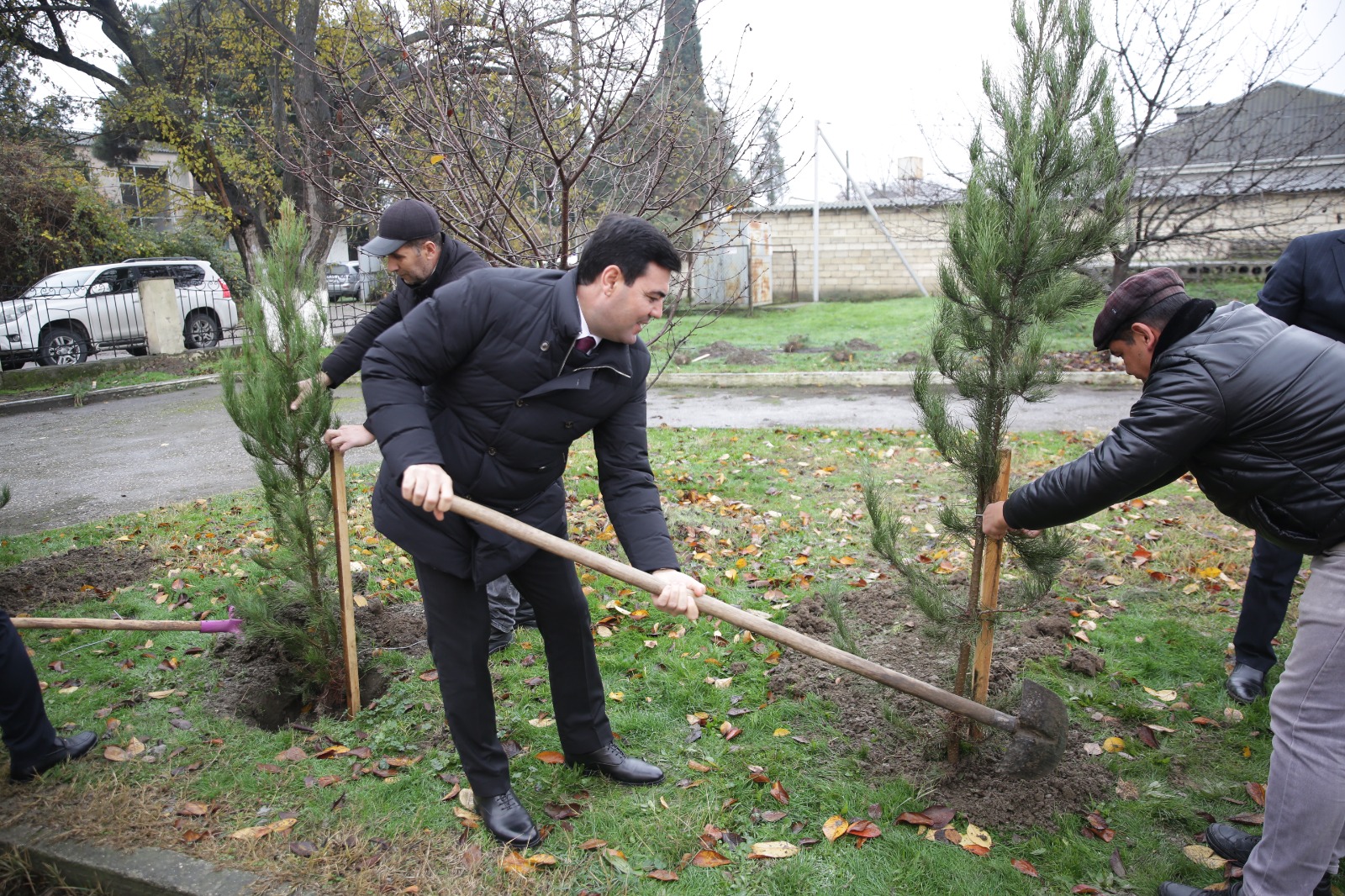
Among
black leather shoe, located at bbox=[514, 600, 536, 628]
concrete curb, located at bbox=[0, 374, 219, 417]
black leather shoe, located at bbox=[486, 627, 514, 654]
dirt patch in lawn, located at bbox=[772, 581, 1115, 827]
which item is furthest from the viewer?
concrete curb, located at bbox=[0, 374, 219, 417]

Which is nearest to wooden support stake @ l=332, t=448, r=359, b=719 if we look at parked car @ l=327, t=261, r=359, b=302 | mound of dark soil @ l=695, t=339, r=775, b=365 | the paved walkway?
the paved walkway

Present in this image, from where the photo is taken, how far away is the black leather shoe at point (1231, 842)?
2754 millimetres

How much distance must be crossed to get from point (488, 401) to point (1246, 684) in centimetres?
333

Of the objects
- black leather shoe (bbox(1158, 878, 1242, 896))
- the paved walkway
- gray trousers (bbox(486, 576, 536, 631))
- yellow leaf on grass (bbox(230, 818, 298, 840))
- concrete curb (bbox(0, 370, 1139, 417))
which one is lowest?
black leather shoe (bbox(1158, 878, 1242, 896))

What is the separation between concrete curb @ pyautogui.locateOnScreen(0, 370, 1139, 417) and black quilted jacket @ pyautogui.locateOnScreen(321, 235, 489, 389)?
27.5 feet

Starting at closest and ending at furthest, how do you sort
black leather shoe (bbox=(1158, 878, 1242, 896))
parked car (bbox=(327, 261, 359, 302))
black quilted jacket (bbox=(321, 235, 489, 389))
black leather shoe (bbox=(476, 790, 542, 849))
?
black leather shoe (bbox=(1158, 878, 1242, 896)) → black leather shoe (bbox=(476, 790, 542, 849)) → black quilted jacket (bbox=(321, 235, 489, 389)) → parked car (bbox=(327, 261, 359, 302))

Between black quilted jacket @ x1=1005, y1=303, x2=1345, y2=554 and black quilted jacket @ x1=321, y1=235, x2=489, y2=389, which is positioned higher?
black quilted jacket @ x1=321, y1=235, x2=489, y2=389

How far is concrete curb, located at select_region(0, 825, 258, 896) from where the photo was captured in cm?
275

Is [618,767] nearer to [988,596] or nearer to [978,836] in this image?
[978,836]

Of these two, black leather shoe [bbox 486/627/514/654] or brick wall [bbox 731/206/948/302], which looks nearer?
black leather shoe [bbox 486/627/514/654]

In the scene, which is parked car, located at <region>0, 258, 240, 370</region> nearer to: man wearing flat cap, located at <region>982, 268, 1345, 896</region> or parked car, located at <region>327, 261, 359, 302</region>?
parked car, located at <region>327, 261, 359, 302</region>

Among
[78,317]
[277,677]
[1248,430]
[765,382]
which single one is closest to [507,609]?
[277,677]

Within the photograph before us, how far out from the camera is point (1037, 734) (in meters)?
2.84

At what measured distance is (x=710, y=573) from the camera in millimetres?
5125
